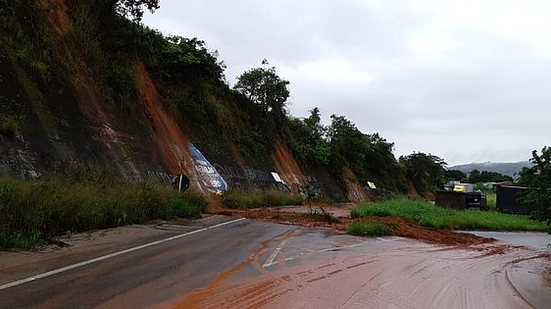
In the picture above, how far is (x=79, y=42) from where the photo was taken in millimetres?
24562

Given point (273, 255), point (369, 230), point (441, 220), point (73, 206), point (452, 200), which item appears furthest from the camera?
point (452, 200)

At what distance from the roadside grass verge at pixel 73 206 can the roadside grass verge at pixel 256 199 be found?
28.6ft

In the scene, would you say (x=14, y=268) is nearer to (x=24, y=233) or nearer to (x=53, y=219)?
(x=24, y=233)

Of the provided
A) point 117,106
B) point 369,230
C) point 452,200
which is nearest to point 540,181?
point 369,230

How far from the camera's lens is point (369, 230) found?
18422mm

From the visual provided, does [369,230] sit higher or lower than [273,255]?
higher

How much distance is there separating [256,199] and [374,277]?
878 inches

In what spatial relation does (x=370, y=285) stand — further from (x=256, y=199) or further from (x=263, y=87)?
(x=263, y=87)

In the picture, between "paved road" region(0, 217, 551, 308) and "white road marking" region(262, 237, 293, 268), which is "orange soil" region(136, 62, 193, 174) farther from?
"white road marking" region(262, 237, 293, 268)

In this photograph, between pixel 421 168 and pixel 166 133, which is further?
pixel 421 168

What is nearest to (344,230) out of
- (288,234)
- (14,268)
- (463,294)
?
(288,234)

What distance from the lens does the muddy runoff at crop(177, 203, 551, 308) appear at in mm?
7379

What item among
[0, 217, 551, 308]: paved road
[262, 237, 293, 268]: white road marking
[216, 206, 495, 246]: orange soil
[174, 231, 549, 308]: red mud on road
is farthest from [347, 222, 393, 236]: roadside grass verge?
[174, 231, 549, 308]: red mud on road

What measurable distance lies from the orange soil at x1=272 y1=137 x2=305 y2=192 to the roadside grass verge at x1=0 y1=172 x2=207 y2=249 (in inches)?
964
